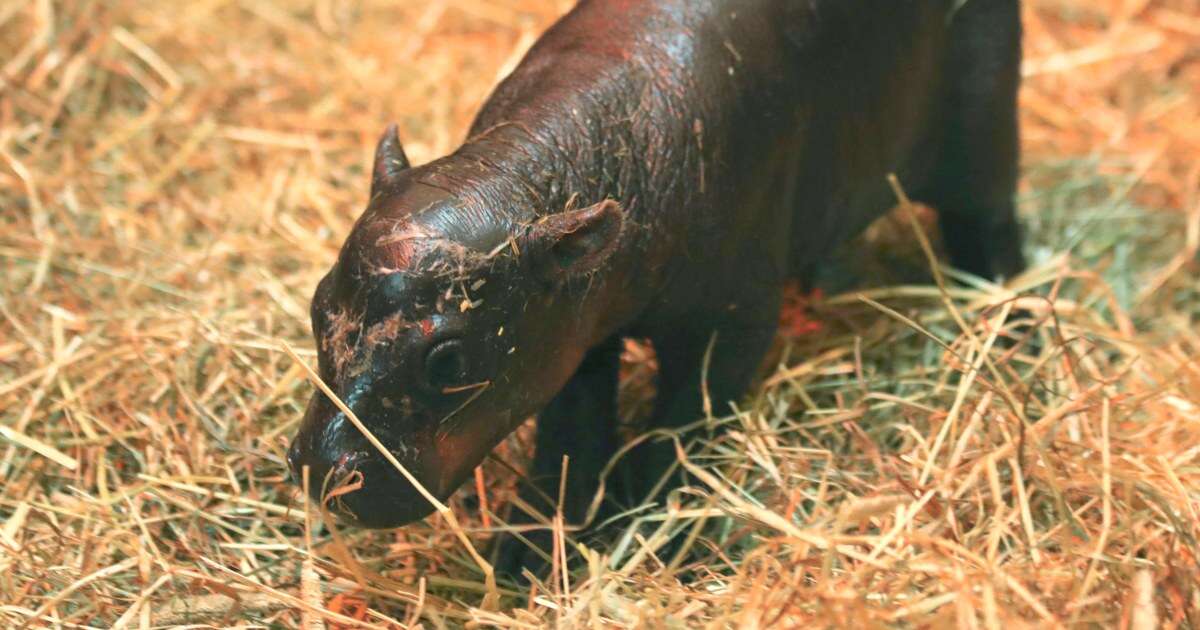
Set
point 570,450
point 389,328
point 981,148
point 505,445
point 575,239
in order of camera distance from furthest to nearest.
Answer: point 981,148 < point 505,445 < point 570,450 < point 575,239 < point 389,328

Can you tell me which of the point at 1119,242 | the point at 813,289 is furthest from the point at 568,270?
the point at 1119,242

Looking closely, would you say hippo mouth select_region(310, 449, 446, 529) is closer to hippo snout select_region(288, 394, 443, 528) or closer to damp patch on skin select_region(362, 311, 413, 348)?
hippo snout select_region(288, 394, 443, 528)

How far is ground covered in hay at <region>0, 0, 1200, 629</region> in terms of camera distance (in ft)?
8.22

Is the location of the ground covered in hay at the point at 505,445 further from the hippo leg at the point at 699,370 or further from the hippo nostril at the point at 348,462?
the hippo nostril at the point at 348,462

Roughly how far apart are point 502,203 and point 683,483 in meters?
0.82

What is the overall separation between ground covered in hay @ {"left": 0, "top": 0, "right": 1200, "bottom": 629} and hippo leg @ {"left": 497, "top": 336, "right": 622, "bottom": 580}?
8 centimetres

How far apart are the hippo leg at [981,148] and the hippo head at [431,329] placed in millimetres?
1400

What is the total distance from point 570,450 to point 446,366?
0.65 meters

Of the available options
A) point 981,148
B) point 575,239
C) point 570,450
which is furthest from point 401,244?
point 981,148

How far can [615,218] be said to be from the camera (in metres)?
2.51

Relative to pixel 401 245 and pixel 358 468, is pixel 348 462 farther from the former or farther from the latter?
pixel 401 245

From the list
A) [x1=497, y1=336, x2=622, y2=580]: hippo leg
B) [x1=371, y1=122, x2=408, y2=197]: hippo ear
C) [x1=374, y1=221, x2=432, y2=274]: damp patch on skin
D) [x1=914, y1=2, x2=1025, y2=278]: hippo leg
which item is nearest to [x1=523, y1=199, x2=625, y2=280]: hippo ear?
[x1=374, y1=221, x2=432, y2=274]: damp patch on skin

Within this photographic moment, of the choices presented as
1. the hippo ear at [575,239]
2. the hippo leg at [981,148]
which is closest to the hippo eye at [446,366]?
the hippo ear at [575,239]

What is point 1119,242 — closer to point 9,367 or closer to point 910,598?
point 910,598
